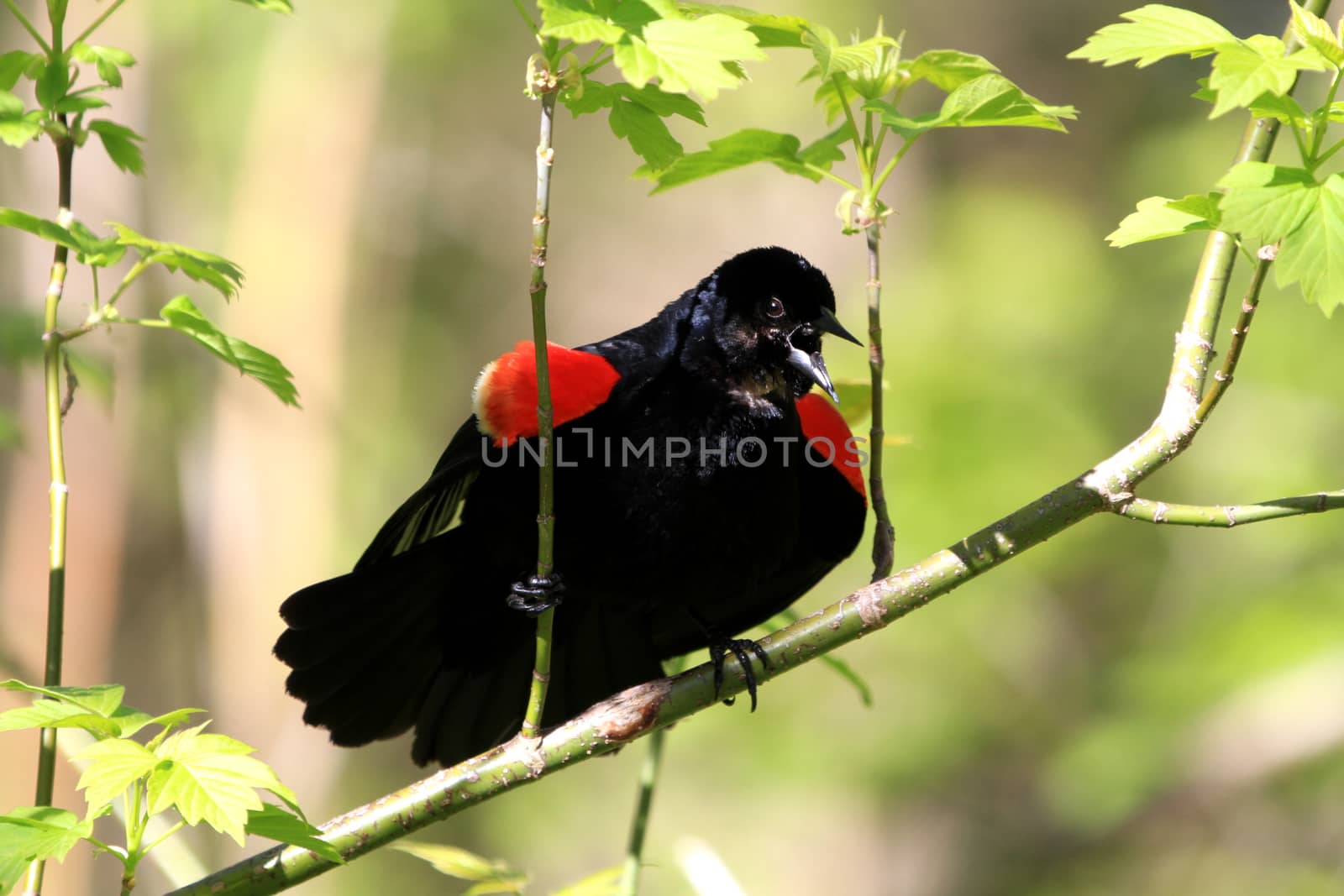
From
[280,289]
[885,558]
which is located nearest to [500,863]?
[885,558]

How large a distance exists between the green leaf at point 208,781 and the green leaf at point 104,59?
36.4 inches

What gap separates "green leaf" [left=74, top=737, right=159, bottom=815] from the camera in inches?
48.7

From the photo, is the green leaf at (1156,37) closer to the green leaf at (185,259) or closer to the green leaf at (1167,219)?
the green leaf at (1167,219)

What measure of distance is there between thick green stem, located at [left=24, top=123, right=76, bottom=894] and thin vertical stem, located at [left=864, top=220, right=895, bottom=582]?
3.64 feet

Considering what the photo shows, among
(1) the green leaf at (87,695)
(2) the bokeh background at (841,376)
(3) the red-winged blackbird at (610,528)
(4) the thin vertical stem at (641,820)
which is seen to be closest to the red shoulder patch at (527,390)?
(3) the red-winged blackbird at (610,528)

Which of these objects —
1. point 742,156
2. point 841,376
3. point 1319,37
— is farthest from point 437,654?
point 841,376

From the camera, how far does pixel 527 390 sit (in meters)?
2.36

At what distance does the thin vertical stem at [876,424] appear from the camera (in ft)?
5.96

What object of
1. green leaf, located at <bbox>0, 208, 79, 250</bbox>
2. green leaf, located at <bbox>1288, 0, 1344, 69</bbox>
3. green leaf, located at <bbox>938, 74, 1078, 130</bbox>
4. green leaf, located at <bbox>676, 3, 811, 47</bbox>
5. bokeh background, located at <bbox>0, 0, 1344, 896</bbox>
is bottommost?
bokeh background, located at <bbox>0, 0, 1344, 896</bbox>

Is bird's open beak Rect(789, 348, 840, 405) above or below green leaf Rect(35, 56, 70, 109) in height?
below

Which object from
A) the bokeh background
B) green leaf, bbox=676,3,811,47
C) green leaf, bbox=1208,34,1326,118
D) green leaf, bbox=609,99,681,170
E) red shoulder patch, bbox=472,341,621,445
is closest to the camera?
green leaf, bbox=1208,34,1326,118

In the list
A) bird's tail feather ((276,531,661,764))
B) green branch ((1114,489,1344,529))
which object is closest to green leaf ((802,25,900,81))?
green branch ((1114,489,1344,529))

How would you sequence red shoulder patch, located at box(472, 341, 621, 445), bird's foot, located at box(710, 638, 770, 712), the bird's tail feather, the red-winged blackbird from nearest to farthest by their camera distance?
bird's foot, located at box(710, 638, 770, 712) → red shoulder patch, located at box(472, 341, 621, 445) → the red-winged blackbird → the bird's tail feather

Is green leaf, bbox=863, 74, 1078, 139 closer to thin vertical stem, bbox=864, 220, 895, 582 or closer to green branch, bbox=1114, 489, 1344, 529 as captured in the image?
thin vertical stem, bbox=864, 220, 895, 582
